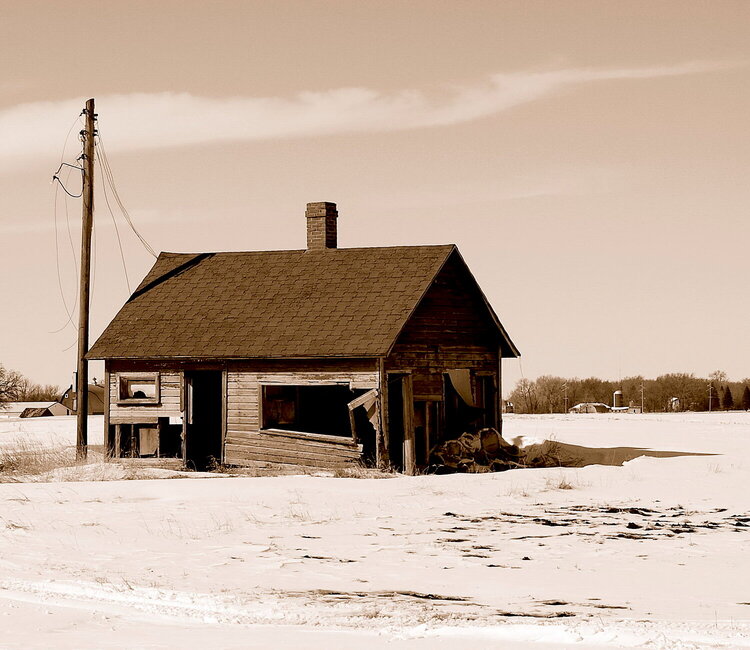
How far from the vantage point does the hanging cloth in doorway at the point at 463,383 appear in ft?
82.7

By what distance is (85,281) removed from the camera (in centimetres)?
2697

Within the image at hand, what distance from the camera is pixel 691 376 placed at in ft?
351

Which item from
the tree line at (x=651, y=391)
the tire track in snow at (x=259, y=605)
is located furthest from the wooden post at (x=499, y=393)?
the tree line at (x=651, y=391)

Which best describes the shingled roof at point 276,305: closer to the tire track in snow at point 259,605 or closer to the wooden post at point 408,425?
the wooden post at point 408,425

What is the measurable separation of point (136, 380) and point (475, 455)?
8293mm

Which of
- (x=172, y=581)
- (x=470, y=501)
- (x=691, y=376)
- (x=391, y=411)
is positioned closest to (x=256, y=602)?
(x=172, y=581)

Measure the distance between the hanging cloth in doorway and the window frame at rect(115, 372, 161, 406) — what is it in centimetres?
694

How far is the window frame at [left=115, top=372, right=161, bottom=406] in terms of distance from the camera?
25.0m

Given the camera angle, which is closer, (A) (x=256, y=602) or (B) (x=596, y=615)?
(B) (x=596, y=615)

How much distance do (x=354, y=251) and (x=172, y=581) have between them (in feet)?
54.3

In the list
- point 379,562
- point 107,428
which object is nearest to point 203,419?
point 107,428

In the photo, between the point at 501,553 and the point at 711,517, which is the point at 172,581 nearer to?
the point at 501,553

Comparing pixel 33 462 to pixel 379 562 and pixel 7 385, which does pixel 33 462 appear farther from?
pixel 7 385

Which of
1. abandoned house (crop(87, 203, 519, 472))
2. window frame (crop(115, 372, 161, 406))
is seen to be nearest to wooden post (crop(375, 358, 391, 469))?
abandoned house (crop(87, 203, 519, 472))
